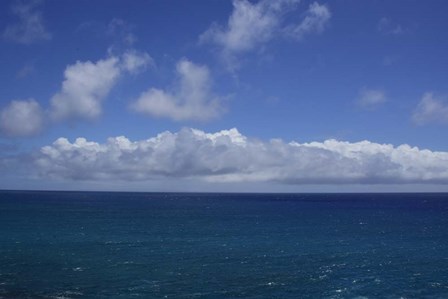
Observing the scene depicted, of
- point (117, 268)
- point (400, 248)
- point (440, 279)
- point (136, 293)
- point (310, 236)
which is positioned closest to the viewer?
point (136, 293)

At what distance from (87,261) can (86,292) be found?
63.1 feet

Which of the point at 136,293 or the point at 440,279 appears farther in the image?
the point at 440,279

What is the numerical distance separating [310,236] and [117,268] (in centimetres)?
5903

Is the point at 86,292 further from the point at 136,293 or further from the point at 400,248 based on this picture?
the point at 400,248

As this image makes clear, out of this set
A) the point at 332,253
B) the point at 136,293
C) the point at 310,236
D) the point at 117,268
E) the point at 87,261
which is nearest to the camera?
the point at 136,293

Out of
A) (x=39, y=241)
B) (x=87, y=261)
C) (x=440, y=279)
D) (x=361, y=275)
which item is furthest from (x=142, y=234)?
(x=440, y=279)

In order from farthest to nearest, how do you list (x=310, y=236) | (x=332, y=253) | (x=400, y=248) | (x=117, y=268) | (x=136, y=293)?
1. (x=310, y=236)
2. (x=400, y=248)
3. (x=332, y=253)
4. (x=117, y=268)
5. (x=136, y=293)

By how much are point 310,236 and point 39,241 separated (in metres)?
68.9

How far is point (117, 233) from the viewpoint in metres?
110

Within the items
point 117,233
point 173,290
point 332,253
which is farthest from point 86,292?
point 117,233

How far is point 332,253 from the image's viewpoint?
82.6 meters

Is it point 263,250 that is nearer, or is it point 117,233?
point 263,250

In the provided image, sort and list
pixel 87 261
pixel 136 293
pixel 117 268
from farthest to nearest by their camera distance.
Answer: pixel 87 261 → pixel 117 268 → pixel 136 293

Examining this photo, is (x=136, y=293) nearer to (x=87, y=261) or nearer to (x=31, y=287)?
(x=31, y=287)
